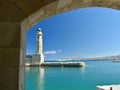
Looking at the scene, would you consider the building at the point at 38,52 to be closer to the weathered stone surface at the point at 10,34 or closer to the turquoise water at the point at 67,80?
the turquoise water at the point at 67,80

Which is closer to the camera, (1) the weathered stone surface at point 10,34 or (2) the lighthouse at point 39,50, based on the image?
(1) the weathered stone surface at point 10,34

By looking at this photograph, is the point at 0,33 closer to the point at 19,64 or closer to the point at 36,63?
the point at 19,64

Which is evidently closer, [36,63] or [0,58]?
[0,58]

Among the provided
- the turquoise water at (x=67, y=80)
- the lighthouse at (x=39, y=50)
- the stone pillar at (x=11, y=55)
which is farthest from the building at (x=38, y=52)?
the stone pillar at (x=11, y=55)

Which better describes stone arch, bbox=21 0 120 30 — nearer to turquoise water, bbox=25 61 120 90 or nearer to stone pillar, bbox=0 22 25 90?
stone pillar, bbox=0 22 25 90

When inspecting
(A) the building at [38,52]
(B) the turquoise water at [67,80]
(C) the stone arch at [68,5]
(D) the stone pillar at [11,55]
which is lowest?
(B) the turquoise water at [67,80]

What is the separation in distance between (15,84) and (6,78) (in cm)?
10

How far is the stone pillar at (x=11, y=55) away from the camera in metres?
1.81

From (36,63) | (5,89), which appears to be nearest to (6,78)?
(5,89)

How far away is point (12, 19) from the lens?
1891 mm

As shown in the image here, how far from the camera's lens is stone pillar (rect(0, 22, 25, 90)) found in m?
1.81

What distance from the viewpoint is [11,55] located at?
6.08ft

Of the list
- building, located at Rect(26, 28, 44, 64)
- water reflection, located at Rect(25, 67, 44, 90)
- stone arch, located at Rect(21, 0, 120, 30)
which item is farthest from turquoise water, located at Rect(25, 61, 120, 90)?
stone arch, located at Rect(21, 0, 120, 30)

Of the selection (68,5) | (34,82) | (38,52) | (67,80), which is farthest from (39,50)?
(68,5)
